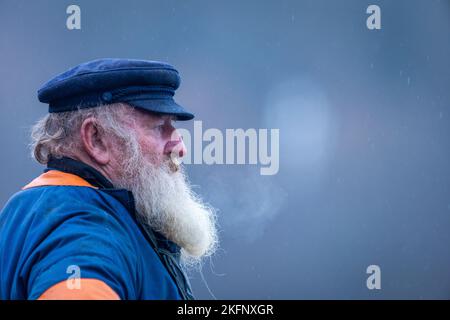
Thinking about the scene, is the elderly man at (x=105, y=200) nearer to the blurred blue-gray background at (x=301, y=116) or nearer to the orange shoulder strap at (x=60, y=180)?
the orange shoulder strap at (x=60, y=180)

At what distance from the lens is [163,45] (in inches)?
130

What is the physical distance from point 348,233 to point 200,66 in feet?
4.17

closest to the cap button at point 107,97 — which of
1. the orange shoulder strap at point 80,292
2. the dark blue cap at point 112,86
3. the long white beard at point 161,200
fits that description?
the dark blue cap at point 112,86

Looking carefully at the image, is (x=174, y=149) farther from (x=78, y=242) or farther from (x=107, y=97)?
(x=78, y=242)

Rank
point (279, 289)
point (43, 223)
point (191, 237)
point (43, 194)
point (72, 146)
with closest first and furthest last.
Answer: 1. point (43, 223)
2. point (43, 194)
3. point (72, 146)
4. point (191, 237)
5. point (279, 289)

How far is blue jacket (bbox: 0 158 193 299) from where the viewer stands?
3.51 feet

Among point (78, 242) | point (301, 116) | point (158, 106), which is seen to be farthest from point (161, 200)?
point (301, 116)

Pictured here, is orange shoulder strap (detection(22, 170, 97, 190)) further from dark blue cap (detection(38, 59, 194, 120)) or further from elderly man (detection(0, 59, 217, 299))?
dark blue cap (detection(38, 59, 194, 120))

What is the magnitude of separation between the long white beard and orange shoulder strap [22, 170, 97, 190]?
0.53 ft

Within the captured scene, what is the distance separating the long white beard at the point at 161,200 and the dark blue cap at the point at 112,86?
0.47 feet

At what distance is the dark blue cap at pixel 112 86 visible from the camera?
1.49 metres

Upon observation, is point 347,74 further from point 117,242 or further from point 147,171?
point 117,242

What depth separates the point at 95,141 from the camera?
1.56 meters

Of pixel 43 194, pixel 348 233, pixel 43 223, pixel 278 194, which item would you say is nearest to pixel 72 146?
pixel 43 194
